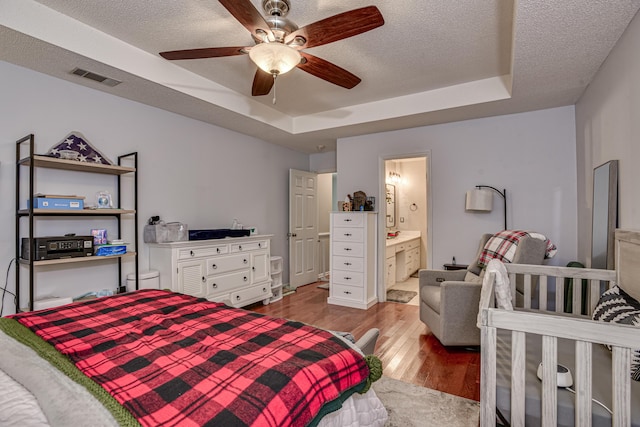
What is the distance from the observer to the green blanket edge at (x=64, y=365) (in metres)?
0.84

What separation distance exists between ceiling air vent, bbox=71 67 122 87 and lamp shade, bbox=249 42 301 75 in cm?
161

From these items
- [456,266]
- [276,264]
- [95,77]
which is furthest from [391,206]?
[95,77]

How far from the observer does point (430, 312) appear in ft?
10.2

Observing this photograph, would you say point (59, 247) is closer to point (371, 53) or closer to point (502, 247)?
point (371, 53)

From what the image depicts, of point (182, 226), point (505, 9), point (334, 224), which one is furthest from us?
point (334, 224)

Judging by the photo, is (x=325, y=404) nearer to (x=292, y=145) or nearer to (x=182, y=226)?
(x=182, y=226)

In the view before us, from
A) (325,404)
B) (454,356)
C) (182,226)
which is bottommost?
(454,356)

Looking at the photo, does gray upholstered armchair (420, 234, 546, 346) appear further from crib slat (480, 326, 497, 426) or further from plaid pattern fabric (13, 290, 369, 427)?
plaid pattern fabric (13, 290, 369, 427)

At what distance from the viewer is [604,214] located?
2.36m

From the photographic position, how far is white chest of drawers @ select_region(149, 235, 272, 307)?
10.7 ft

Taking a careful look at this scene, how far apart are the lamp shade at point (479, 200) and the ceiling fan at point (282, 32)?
2.29 metres

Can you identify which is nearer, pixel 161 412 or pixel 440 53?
pixel 161 412

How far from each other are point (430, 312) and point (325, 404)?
7.49 ft

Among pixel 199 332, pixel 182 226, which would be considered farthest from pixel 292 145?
pixel 199 332
